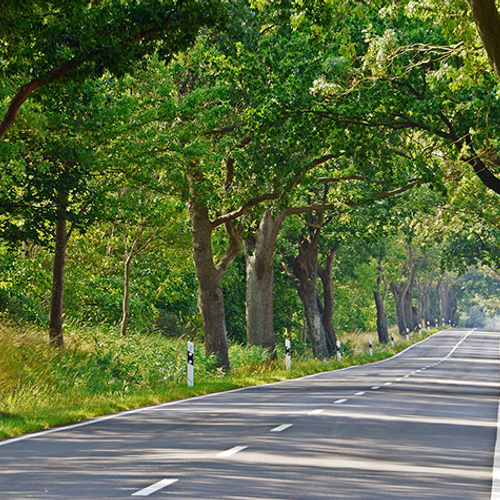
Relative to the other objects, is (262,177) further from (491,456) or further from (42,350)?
(491,456)

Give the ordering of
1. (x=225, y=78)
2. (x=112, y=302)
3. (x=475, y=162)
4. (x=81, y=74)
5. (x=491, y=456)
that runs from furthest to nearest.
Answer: (x=112, y=302), (x=225, y=78), (x=475, y=162), (x=81, y=74), (x=491, y=456)

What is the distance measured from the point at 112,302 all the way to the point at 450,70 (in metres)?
14.2

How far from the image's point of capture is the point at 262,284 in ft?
98.9

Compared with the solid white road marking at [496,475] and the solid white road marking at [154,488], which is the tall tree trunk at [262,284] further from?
the solid white road marking at [154,488]

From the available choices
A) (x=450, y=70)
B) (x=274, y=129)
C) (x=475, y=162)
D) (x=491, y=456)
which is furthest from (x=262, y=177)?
(x=491, y=456)

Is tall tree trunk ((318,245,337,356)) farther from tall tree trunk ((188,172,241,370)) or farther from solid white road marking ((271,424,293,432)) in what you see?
solid white road marking ((271,424,293,432))

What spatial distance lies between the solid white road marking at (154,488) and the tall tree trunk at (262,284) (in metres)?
22.1

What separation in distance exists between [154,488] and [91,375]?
37.8 ft

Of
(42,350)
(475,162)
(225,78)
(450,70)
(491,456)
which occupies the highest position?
(225,78)

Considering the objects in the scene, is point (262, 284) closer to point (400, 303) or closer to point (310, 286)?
point (310, 286)

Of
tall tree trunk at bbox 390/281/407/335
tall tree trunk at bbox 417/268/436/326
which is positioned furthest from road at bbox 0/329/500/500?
tall tree trunk at bbox 417/268/436/326

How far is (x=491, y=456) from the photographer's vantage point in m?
9.83

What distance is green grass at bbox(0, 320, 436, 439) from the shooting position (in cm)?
1369

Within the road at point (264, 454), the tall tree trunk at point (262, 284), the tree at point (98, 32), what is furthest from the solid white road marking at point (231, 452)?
the tall tree trunk at point (262, 284)
